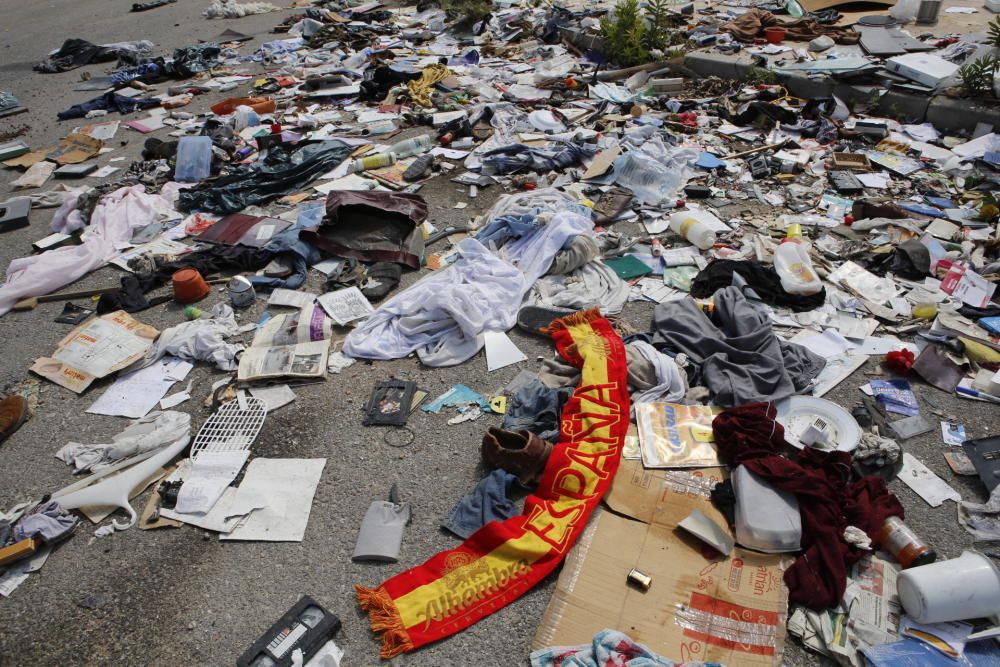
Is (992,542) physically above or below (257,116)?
below

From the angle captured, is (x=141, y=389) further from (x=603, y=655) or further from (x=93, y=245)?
(x=603, y=655)

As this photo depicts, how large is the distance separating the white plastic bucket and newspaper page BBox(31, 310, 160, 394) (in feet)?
14.9

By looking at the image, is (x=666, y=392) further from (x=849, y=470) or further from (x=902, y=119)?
(x=902, y=119)

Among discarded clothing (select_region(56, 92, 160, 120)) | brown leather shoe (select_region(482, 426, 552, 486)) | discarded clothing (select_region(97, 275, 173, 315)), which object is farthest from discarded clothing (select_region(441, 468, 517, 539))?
discarded clothing (select_region(56, 92, 160, 120))

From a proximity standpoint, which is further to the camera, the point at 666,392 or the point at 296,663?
the point at 666,392

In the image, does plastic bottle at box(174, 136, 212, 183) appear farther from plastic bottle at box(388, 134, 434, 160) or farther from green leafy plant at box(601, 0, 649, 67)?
green leafy plant at box(601, 0, 649, 67)

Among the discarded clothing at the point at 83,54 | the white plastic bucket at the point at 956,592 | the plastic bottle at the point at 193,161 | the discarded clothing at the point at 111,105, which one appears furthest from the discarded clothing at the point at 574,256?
the discarded clothing at the point at 83,54

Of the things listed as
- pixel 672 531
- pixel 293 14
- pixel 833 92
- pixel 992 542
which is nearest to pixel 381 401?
pixel 672 531

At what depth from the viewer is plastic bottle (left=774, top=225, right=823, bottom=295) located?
3.95 meters

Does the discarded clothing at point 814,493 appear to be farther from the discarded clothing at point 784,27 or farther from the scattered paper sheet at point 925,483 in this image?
the discarded clothing at point 784,27

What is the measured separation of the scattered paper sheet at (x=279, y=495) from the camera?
2832 mm

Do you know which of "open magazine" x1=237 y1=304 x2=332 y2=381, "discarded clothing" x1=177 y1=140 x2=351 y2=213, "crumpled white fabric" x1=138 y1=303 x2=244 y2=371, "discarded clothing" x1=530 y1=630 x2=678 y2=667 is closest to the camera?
"discarded clothing" x1=530 y1=630 x2=678 y2=667

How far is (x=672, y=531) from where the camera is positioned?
2.67 metres

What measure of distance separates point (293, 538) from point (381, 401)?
0.96 m
